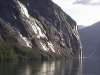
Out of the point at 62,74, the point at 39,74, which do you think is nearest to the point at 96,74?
the point at 62,74

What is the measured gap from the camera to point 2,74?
128 m

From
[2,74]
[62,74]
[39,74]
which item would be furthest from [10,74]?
[62,74]

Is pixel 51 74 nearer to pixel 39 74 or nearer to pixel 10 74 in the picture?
pixel 39 74

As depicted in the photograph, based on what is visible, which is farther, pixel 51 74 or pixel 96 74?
pixel 96 74

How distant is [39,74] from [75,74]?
21158 millimetres

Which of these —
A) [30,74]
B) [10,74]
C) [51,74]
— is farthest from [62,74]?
[10,74]

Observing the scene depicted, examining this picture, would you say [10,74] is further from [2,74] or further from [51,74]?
[51,74]

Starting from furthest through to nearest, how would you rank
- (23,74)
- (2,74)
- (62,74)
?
(62,74), (23,74), (2,74)

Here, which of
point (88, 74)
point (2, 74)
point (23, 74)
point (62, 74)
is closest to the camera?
point (2, 74)

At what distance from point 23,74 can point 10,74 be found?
24.8ft

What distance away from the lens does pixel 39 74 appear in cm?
14288

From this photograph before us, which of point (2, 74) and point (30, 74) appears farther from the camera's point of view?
point (30, 74)

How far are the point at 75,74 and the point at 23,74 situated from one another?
30374 millimetres

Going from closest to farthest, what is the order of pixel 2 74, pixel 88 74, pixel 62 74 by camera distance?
1. pixel 2 74
2. pixel 62 74
3. pixel 88 74
